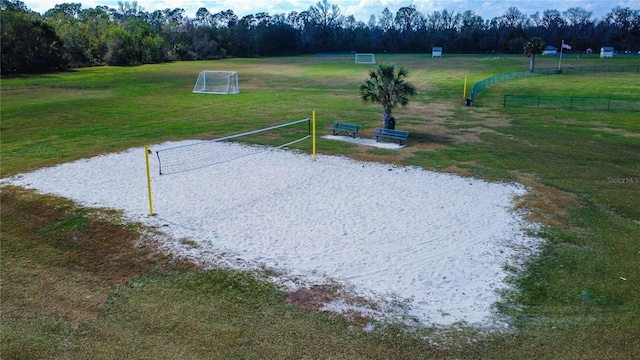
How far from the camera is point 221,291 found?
10.2m

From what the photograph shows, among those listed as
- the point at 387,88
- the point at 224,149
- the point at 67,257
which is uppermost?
the point at 387,88

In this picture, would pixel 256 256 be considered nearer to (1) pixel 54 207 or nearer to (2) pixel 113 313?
(2) pixel 113 313

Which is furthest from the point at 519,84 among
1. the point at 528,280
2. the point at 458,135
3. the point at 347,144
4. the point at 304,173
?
the point at 528,280

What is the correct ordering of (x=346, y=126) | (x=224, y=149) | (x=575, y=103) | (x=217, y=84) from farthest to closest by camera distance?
1. (x=217, y=84)
2. (x=575, y=103)
3. (x=346, y=126)
4. (x=224, y=149)

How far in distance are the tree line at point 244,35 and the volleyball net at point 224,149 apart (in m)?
56.1

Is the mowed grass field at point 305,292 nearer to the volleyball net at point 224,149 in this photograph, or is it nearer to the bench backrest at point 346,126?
the bench backrest at point 346,126

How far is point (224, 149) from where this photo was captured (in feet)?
73.6

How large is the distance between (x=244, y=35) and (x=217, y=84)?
281 ft

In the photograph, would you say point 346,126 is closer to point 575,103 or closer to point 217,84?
point 575,103

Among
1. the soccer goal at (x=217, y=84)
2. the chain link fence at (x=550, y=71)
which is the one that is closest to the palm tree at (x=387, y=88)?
the soccer goal at (x=217, y=84)

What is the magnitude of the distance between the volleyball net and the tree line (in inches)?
2209

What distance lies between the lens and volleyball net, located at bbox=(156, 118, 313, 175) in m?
19.9

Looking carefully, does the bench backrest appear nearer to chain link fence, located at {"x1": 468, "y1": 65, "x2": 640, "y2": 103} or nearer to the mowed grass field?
the mowed grass field

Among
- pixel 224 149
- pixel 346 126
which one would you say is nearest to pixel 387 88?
pixel 346 126
